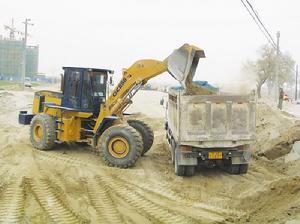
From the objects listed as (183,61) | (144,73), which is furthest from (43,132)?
(183,61)

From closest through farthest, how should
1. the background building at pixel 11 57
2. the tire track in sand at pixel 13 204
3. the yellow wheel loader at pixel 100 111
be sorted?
the tire track in sand at pixel 13 204 < the yellow wheel loader at pixel 100 111 < the background building at pixel 11 57

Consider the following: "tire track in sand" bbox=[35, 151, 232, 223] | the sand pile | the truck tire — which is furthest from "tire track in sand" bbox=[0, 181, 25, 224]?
the sand pile

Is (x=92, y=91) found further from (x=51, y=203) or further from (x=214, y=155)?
(x=51, y=203)

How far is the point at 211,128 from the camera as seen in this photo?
36.2ft

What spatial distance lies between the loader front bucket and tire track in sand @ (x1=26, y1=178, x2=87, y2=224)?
4313 millimetres

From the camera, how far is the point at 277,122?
17266 mm

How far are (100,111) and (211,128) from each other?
11.8 ft

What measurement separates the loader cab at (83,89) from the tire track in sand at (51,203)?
393 centimetres

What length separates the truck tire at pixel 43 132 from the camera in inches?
529

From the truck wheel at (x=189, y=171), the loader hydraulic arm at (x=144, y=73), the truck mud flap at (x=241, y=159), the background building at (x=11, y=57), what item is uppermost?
the background building at (x=11, y=57)

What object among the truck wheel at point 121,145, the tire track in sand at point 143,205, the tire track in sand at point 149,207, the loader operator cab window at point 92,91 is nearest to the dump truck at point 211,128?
the truck wheel at point 121,145

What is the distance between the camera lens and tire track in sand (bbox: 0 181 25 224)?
7.54m

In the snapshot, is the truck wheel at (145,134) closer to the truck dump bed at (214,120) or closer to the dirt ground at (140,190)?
the dirt ground at (140,190)

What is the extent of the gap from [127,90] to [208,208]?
5131 mm
